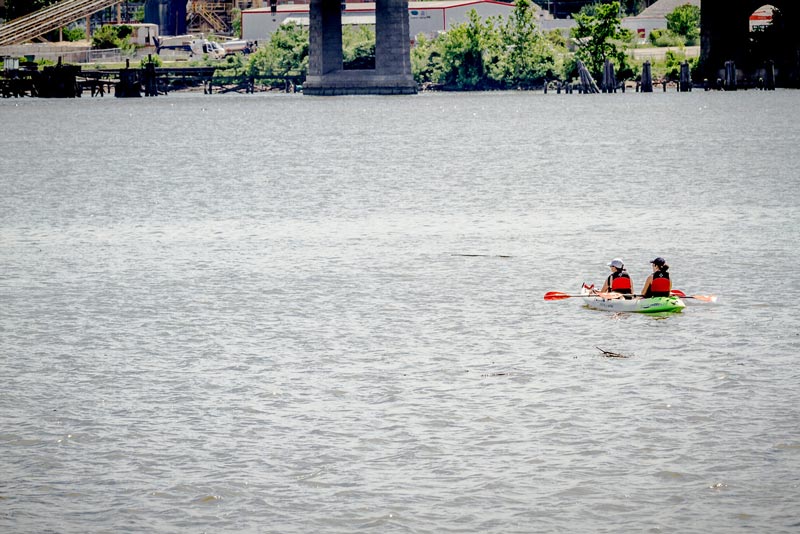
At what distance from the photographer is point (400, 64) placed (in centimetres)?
19138

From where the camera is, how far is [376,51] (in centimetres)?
19088

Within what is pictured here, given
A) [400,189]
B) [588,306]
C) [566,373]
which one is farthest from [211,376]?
[400,189]

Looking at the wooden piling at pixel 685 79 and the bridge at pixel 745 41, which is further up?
the bridge at pixel 745 41

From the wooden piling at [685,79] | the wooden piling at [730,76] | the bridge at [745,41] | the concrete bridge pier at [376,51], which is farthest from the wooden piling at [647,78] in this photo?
the concrete bridge pier at [376,51]

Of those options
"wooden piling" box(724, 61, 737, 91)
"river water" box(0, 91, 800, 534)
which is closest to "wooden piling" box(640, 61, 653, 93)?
"wooden piling" box(724, 61, 737, 91)

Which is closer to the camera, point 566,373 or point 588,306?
point 566,373

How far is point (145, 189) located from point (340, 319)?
105ft

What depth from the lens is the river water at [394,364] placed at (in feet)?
53.9

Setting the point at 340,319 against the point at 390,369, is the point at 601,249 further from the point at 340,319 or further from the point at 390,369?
the point at 390,369

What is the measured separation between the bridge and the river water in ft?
383

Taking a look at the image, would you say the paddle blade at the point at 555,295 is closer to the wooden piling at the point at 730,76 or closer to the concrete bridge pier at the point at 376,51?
the wooden piling at the point at 730,76

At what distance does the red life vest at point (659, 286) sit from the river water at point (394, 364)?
46 centimetres

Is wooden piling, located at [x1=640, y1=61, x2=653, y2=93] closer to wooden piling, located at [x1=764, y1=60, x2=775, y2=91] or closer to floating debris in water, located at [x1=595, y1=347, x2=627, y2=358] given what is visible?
wooden piling, located at [x1=764, y1=60, x2=775, y2=91]

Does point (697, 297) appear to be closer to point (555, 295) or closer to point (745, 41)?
point (555, 295)
